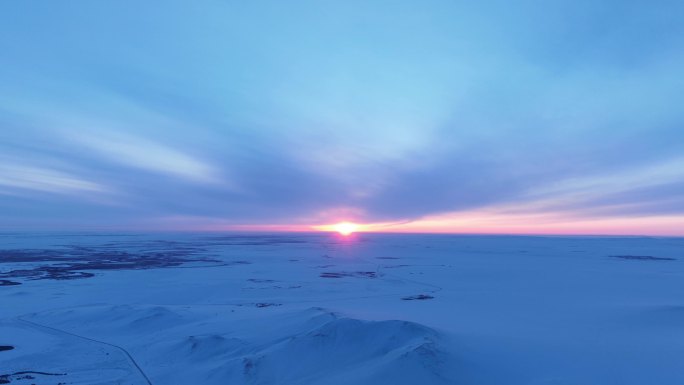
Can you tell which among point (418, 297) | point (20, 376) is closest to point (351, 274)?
point (418, 297)

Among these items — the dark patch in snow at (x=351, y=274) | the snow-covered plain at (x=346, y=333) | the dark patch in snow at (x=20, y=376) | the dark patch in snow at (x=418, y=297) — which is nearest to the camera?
the snow-covered plain at (x=346, y=333)

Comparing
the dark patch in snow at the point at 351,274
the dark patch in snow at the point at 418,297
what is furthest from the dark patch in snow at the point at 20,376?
the dark patch in snow at the point at 351,274

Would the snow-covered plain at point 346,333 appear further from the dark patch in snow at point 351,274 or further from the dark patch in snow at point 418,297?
the dark patch in snow at point 351,274

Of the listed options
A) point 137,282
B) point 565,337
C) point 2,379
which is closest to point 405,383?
point 565,337

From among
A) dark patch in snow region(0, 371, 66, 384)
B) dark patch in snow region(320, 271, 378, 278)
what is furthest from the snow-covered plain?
dark patch in snow region(320, 271, 378, 278)

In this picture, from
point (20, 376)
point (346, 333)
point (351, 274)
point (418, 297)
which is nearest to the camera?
point (20, 376)

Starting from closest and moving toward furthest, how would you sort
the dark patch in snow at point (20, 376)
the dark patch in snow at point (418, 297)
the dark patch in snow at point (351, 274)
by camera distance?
1. the dark patch in snow at point (20, 376)
2. the dark patch in snow at point (418, 297)
3. the dark patch in snow at point (351, 274)

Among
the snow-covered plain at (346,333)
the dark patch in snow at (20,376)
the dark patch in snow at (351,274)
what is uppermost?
the dark patch in snow at (351,274)

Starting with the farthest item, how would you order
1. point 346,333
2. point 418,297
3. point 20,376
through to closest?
point 418,297, point 346,333, point 20,376

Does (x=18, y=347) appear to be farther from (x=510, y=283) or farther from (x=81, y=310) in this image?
(x=510, y=283)

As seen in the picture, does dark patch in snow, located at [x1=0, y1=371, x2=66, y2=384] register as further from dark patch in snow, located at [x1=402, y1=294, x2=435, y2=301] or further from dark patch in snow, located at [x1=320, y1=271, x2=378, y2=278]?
dark patch in snow, located at [x1=320, y1=271, x2=378, y2=278]

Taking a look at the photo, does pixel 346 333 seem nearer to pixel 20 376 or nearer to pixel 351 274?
pixel 20 376
